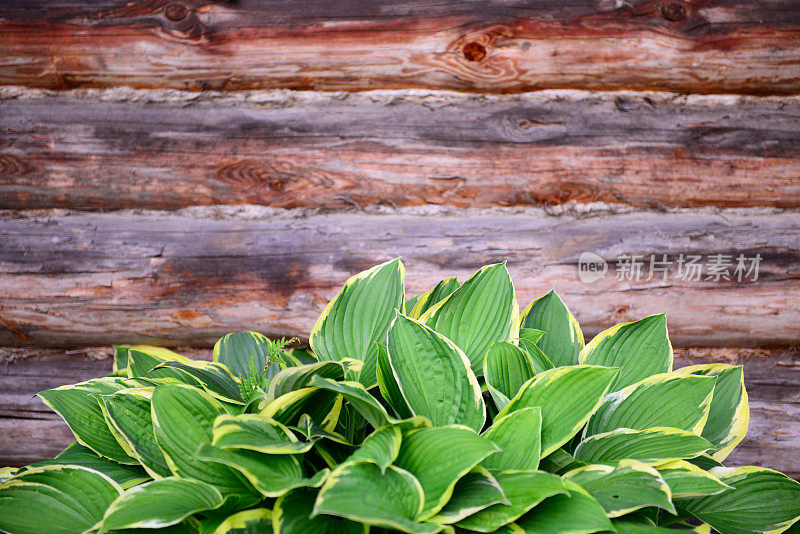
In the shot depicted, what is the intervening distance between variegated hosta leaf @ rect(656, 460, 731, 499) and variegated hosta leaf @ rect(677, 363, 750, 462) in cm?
10

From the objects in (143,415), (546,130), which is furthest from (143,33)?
(143,415)

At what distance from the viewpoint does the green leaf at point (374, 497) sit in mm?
286

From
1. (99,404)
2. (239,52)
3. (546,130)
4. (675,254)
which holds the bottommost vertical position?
(675,254)

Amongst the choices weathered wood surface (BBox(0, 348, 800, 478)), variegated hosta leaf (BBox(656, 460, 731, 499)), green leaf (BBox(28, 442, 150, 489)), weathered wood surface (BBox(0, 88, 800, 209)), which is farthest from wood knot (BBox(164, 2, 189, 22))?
variegated hosta leaf (BBox(656, 460, 731, 499))

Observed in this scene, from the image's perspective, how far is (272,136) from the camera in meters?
1.18

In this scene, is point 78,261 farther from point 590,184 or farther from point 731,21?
point 731,21

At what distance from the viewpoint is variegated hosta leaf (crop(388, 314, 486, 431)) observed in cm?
39

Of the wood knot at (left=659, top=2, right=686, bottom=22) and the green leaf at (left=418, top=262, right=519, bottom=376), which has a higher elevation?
the wood knot at (left=659, top=2, right=686, bottom=22)

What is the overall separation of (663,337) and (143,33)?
1.22 m

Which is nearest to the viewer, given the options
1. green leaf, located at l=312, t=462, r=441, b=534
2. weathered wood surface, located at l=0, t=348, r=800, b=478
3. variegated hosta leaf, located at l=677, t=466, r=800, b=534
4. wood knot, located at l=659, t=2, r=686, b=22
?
green leaf, located at l=312, t=462, r=441, b=534

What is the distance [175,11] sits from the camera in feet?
3.75

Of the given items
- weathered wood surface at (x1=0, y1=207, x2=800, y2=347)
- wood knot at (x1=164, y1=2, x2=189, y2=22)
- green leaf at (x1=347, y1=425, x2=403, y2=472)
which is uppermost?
wood knot at (x1=164, y1=2, x2=189, y2=22)

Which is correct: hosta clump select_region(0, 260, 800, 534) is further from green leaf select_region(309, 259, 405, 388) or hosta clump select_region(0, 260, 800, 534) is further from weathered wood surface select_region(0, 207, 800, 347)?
weathered wood surface select_region(0, 207, 800, 347)

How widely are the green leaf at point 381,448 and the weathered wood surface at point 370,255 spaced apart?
0.86 meters
